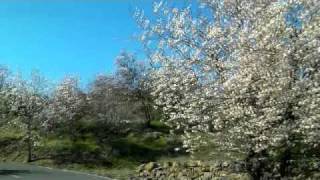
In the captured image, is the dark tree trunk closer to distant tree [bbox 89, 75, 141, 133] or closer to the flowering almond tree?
the flowering almond tree

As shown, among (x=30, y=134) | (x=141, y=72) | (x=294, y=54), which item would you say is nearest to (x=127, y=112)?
(x=141, y=72)

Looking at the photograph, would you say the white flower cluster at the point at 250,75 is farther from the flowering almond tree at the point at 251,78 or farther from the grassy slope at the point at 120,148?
the grassy slope at the point at 120,148

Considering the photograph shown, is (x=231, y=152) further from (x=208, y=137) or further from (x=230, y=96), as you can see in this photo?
(x=230, y=96)

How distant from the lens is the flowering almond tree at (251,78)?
14695 mm

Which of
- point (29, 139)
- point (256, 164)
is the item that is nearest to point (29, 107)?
point (29, 139)

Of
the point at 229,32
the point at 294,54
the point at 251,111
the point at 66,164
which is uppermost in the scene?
the point at 229,32

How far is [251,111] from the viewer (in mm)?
15516

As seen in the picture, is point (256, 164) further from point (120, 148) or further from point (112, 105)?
point (112, 105)

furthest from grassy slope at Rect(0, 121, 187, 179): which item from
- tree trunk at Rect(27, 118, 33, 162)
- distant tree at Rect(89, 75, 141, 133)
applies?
distant tree at Rect(89, 75, 141, 133)

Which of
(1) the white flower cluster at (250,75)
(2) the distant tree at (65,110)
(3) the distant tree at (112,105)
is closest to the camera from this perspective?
(1) the white flower cluster at (250,75)

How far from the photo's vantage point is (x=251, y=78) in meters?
15.6

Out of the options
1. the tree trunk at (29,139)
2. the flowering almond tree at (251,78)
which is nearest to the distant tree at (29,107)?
the tree trunk at (29,139)

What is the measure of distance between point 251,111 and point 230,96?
3.50 feet

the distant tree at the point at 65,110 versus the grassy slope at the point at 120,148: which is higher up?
the distant tree at the point at 65,110
